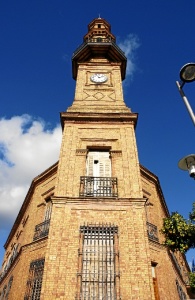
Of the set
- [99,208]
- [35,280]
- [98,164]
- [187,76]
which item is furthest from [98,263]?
[187,76]

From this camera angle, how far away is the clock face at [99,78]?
693 inches

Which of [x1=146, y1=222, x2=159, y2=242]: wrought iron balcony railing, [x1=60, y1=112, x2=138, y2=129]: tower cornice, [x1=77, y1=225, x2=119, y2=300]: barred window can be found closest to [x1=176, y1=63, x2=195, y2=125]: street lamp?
[x1=77, y1=225, x2=119, y2=300]: barred window

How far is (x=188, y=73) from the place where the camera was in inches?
270

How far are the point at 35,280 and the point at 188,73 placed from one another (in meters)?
8.50

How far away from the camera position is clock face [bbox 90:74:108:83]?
693 inches

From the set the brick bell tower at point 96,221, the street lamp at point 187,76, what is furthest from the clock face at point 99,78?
the street lamp at point 187,76

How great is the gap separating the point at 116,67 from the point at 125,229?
37.4 ft

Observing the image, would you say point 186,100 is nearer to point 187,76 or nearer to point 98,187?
point 187,76

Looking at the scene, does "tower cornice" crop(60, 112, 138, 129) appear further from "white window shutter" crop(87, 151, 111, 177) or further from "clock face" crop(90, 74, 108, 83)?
"clock face" crop(90, 74, 108, 83)

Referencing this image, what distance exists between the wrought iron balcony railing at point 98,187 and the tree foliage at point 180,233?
7.50ft

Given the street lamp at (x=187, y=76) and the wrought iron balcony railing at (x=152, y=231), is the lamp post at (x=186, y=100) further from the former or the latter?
the wrought iron balcony railing at (x=152, y=231)

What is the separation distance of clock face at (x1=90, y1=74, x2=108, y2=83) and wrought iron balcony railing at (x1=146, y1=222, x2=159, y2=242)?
906 cm

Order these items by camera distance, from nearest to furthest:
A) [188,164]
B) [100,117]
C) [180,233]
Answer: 1. [188,164]
2. [180,233]
3. [100,117]

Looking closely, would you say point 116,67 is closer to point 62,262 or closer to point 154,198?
point 154,198
